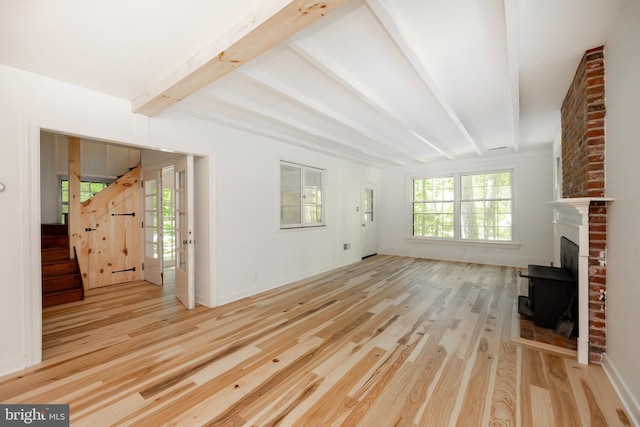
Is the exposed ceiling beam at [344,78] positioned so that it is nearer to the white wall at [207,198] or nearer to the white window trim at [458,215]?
the white wall at [207,198]

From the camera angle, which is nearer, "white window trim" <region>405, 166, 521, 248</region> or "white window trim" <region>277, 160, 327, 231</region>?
"white window trim" <region>277, 160, 327, 231</region>

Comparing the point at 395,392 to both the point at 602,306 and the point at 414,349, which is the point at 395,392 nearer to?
→ the point at 414,349

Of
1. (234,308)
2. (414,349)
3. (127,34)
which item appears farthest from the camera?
(234,308)

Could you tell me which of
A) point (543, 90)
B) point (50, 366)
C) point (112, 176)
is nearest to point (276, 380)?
point (50, 366)

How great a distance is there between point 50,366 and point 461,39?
4225 mm

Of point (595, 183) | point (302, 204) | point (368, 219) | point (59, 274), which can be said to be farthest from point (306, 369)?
point (368, 219)

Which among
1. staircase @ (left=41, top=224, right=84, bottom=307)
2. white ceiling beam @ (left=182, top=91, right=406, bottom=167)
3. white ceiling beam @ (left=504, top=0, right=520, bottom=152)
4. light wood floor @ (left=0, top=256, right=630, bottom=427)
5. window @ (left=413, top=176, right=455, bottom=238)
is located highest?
white ceiling beam @ (left=182, top=91, right=406, bottom=167)

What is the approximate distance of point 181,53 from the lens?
2.09m

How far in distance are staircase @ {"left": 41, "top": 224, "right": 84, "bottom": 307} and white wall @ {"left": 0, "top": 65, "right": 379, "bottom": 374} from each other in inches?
70.9

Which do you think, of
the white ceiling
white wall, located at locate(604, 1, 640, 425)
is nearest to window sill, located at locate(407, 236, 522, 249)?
the white ceiling

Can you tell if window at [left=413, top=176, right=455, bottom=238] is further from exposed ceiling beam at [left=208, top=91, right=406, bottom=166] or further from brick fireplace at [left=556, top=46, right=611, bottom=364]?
brick fireplace at [left=556, top=46, right=611, bottom=364]

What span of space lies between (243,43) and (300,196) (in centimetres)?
349

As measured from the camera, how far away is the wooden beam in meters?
1.43

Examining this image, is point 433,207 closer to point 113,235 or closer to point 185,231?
point 185,231
